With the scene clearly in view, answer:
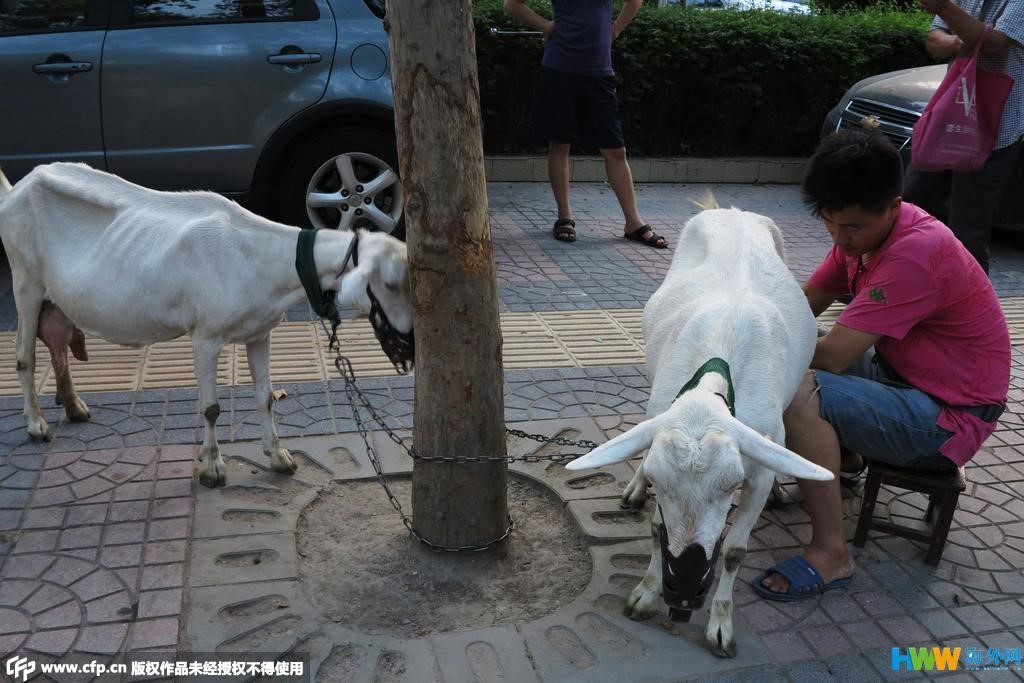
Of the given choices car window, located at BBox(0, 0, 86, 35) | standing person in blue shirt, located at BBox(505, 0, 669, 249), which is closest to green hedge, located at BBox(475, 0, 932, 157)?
standing person in blue shirt, located at BBox(505, 0, 669, 249)

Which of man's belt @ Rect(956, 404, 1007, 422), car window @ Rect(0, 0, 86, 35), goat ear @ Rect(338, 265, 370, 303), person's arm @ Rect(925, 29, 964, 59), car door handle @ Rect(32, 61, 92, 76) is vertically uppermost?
person's arm @ Rect(925, 29, 964, 59)

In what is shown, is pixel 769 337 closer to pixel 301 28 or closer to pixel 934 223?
pixel 934 223

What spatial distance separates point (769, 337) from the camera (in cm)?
348

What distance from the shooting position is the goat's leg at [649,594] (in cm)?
344

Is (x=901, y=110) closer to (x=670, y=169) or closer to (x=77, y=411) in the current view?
(x=670, y=169)

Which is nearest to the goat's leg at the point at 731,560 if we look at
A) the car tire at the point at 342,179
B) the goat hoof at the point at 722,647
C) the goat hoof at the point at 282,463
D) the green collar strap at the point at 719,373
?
the goat hoof at the point at 722,647

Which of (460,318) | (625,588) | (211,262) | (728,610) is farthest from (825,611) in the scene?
(211,262)

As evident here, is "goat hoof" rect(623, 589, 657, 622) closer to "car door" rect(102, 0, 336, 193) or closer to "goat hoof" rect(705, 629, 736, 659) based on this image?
"goat hoof" rect(705, 629, 736, 659)

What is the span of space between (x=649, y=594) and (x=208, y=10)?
219 inches

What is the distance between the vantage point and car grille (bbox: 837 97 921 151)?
830cm

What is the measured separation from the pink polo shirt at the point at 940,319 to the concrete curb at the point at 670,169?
22.1 ft

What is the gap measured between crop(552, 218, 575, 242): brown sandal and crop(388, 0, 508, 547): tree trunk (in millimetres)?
4595

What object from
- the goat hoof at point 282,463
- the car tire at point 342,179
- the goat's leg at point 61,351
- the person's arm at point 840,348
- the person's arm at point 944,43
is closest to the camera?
the person's arm at point 840,348

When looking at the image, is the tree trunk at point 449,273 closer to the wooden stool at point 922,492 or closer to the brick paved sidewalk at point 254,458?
the brick paved sidewalk at point 254,458
